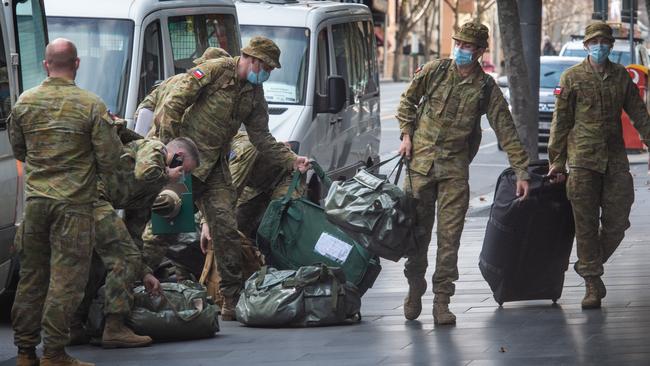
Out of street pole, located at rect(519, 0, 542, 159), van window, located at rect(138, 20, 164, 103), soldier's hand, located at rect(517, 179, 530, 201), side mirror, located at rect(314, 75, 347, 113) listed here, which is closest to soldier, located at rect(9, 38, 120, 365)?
soldier's hand, located at rect(517, 179, 530, 201)

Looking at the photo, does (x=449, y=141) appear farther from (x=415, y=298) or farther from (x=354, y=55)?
(x=354, y=55)

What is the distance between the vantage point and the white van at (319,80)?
553 inches

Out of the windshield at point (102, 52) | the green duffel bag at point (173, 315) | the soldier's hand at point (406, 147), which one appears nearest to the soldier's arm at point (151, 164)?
the green duffel bag at point (173, 315)

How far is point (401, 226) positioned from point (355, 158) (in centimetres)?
697

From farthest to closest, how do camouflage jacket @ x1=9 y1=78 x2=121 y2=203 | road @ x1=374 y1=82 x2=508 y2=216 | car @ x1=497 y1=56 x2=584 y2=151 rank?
car @ x1=497 y1=56 x2=584 y2=151
road @ x1=374 y1=82 x2=508 y2=216
camouflage jacket @ x1=9 y1=78 x2=121 y2=203

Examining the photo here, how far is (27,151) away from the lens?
759 centimetres

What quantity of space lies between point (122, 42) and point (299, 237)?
3005 millimetres

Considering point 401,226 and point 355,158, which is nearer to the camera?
point 401,226

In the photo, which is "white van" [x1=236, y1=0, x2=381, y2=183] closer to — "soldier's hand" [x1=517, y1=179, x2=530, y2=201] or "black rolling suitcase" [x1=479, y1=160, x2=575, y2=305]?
"black rolling suitcase" [x1=479, y1=160, x2=575, y2=305]

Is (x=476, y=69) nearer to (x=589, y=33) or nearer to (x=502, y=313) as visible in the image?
(x=589, y=33)

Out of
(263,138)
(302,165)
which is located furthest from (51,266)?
(263,138)

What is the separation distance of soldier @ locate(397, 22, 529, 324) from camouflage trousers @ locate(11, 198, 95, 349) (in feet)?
7.28

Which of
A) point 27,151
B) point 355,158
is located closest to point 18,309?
point 27,151

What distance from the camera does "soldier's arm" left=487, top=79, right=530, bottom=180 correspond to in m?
9.04
